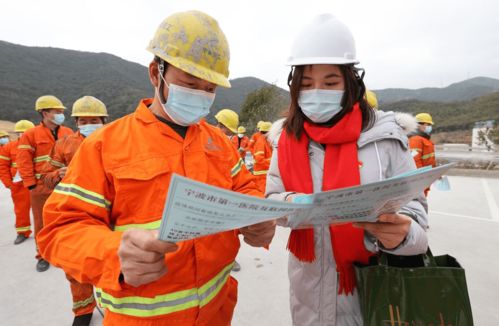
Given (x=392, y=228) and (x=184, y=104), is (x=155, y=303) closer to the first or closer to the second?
(x=184, y=104)

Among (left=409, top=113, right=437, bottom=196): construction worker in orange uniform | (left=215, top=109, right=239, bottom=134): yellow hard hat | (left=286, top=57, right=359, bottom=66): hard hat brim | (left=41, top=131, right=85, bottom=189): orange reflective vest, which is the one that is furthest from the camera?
(left=215, top=109, right=239, bottom=134): yellow hard hat

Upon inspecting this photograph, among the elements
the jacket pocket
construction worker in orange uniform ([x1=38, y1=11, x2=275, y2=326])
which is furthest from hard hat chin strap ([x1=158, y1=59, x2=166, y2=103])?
the jacket pocket

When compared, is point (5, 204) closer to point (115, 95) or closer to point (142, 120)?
point (142, 120)

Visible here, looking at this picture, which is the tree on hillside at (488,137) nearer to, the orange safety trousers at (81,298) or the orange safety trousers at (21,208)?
the orange safety trousers at (81,298)

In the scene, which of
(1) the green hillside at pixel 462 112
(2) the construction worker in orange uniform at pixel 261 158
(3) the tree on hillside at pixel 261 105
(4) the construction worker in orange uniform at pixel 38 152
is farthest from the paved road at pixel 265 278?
(1) the green hillside at pixel 462 112

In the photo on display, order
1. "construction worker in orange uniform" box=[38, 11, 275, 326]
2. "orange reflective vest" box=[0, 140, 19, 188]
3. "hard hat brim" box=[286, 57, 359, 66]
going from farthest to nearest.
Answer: "orange reflective vest" box=[0, 140, 19, 188] → "hard hat brim" box=[286, 57, 359, 66] → "construction worker in orange uniform" box=[38, 11, 275, 326]

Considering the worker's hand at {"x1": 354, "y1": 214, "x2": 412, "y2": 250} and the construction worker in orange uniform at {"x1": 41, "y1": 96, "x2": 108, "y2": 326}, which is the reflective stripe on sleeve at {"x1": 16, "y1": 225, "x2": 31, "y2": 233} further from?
the worker's hand at {"x1": 354, "y1": 214, "x2": 412, "y2": 250}

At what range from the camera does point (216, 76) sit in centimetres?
125

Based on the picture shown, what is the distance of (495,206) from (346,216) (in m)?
7.10

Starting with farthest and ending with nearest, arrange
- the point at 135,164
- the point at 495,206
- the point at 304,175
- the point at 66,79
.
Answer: the point at 66,79
the point at 495,206
the point at 304,175
the point at 135,164

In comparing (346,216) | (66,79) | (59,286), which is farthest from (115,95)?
(346,216)

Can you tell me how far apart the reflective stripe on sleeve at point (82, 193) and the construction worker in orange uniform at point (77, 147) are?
2065mm

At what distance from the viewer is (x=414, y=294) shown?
1.12 metres

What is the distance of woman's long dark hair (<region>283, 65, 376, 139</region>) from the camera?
137 centimetres
